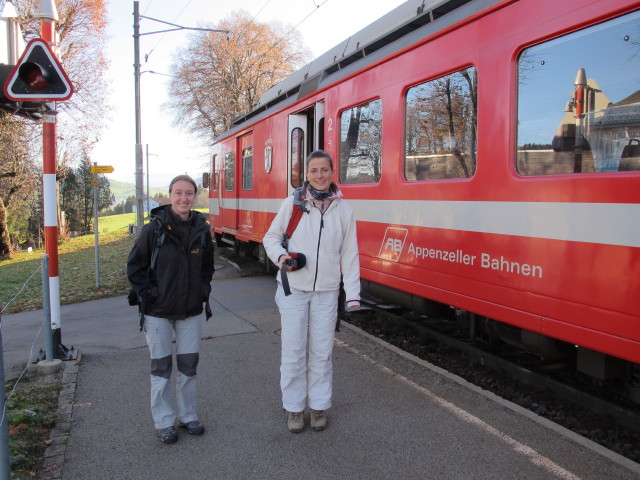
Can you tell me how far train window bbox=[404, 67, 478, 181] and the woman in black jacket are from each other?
2019 millimetres

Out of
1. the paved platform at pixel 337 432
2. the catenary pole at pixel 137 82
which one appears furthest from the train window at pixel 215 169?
the paved platform at pixel 337 432

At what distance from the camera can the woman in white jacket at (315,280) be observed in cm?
342

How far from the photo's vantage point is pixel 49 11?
4.91 meters

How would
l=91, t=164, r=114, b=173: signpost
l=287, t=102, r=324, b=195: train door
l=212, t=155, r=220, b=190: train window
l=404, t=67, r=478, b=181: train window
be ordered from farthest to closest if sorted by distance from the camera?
l=212, t=155, r=220, b=190: train window, l=91, t=164, r=114, b=173: signpost, l=287, t=102, r=324, b=195: train door, l=404, t=67, r=478, b=181: train window

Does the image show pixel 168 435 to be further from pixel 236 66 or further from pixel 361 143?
pixel 236 66

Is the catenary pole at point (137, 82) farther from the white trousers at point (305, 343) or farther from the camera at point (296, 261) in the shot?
the camera at point (296, 261)

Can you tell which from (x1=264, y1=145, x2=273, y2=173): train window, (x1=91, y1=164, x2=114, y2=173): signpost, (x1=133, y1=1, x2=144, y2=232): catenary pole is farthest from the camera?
(x1=133, y1=1, x2=144, y2=232): catenary pole

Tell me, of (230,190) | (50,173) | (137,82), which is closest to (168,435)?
(50,173)

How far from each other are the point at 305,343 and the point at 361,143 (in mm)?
2678

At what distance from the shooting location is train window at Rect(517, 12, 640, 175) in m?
2.88

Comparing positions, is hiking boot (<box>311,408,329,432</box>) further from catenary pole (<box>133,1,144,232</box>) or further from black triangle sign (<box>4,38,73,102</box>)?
catenary pole (<box>133,1,144,232</box>)

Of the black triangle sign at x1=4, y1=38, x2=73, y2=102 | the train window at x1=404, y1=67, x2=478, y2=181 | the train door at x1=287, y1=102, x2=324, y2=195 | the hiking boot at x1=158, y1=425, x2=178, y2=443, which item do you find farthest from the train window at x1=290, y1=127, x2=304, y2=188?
the hiking boot at x1=158, y1=425, x2=178, y2=443

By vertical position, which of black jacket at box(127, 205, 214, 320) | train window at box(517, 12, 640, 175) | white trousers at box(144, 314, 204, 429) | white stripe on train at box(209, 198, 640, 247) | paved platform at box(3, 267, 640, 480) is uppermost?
train window at box(517, 12, 640, 175)

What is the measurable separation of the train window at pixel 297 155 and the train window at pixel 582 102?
14.3ft
